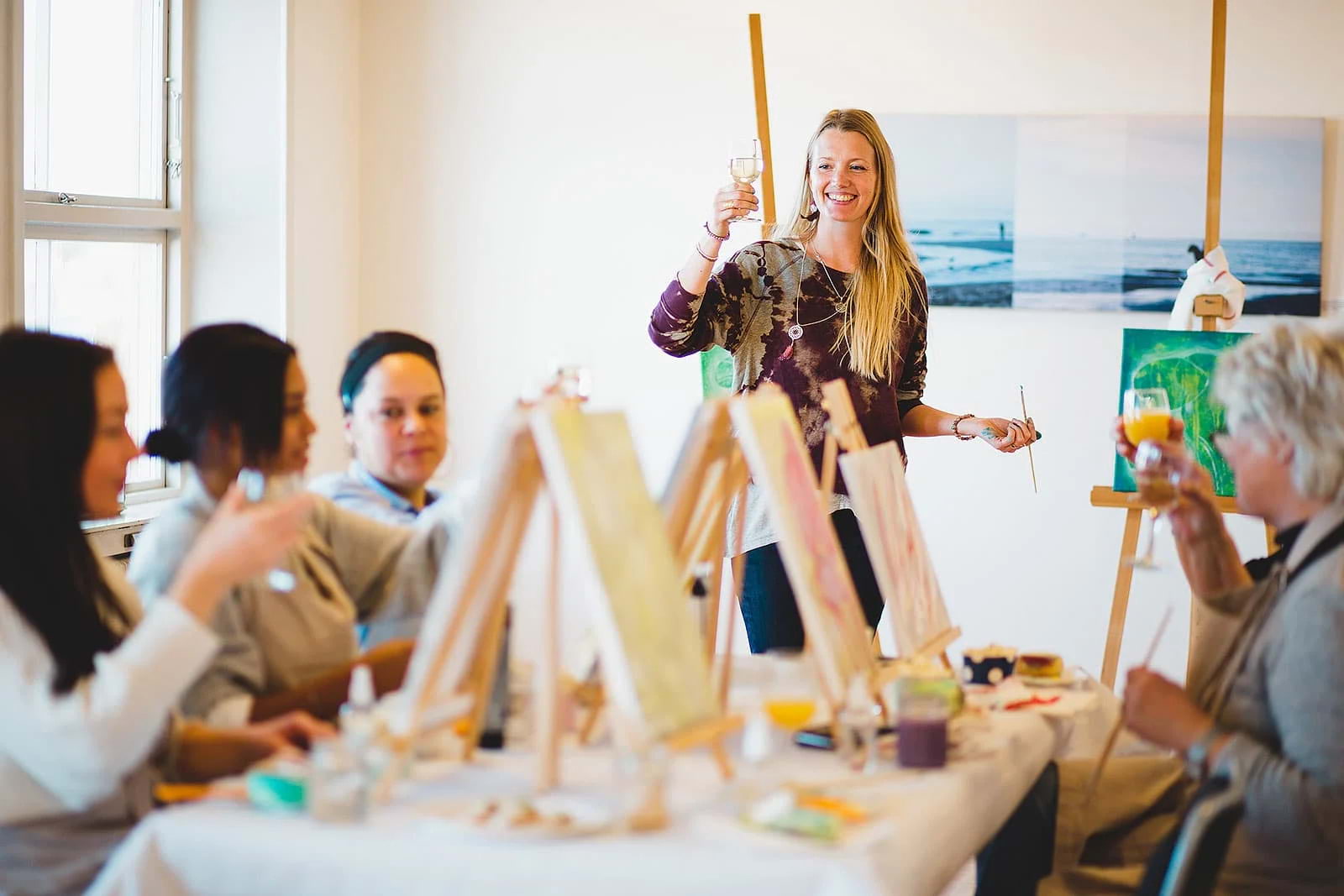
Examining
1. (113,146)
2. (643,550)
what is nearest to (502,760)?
(643,550)

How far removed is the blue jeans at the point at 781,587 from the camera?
311cm

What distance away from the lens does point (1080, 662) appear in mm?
5160

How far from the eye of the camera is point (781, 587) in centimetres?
310

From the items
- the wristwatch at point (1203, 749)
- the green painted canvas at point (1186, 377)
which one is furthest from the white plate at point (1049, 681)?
the green painted canvas at point (1186, 377)

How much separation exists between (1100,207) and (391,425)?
325 centimetres

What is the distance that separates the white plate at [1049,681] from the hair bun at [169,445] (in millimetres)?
1410

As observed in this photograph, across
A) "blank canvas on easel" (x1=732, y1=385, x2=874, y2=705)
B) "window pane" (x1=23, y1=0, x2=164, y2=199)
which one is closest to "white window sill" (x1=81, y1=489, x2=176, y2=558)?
"window pane" (x1=23, y1=0, x2=164, y2=199)

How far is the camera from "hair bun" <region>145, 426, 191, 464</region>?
2.08 m

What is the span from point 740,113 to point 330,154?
4.74 ft

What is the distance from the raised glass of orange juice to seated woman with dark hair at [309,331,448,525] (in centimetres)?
Answer: 121

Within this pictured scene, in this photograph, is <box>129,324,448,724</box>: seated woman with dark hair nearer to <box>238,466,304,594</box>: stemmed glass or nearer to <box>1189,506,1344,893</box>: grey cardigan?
<box>238,466,304,594</box>: stemmed glass

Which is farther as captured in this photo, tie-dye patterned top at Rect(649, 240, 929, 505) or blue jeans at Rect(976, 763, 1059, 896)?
tie-dye patterned top at Rect(649, 240, 929, 505)

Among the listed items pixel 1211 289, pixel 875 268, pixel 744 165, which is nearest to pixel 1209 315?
pixel 1211 289

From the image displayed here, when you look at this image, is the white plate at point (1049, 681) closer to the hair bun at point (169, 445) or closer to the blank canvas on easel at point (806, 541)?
the blank canvas on easel at point (806, 541)
